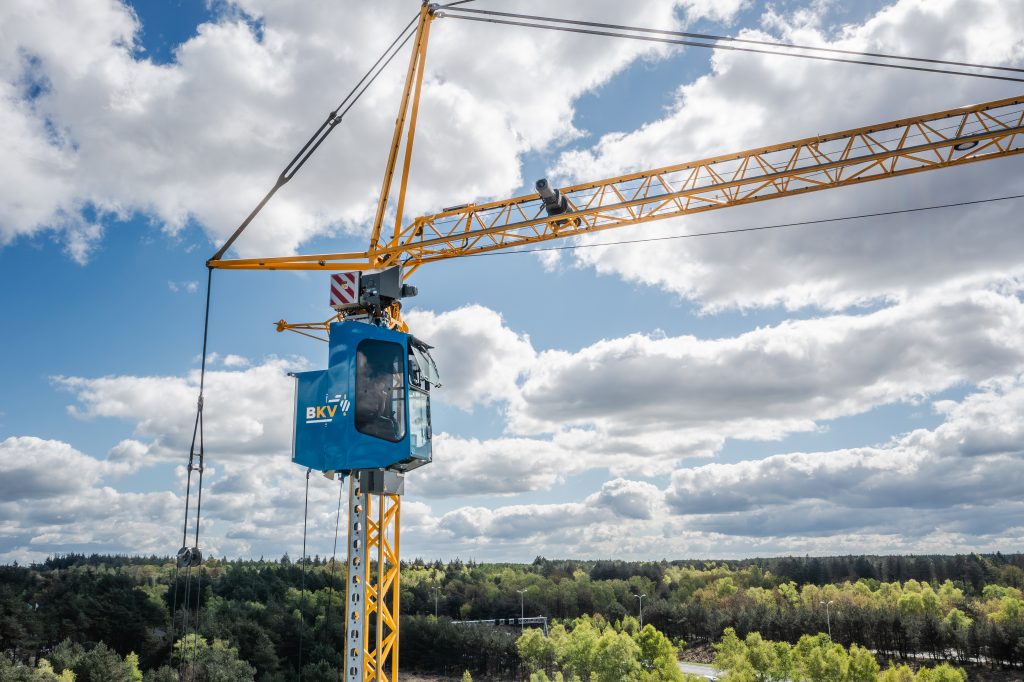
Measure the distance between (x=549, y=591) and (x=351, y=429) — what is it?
115451 mm

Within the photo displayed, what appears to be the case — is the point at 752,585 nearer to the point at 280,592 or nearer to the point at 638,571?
the point at 638,571

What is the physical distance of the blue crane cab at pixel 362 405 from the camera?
17.7m

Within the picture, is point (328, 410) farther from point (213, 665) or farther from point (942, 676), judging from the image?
point (942, 676)

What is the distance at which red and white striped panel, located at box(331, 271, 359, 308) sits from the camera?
21312 mm

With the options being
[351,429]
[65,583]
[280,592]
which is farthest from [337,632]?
[351,429]

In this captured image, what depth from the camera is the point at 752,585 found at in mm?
140250

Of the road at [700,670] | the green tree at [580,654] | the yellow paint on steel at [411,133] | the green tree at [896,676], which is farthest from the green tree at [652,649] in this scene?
the yellow paint on steel at [411,133]

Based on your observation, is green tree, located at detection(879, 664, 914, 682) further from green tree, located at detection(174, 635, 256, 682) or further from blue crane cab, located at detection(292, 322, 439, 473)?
blue crane cab, located at detection(292, 322, 439, 473)

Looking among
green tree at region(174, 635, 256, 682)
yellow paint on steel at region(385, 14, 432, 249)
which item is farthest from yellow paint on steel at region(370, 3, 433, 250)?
green tree at region(174, 635, 256, 682)

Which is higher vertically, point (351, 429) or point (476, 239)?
point (476, 239)

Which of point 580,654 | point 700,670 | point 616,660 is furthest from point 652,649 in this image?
point 700,670

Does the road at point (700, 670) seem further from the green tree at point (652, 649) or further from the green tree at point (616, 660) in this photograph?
the green tree at point (616, 660)

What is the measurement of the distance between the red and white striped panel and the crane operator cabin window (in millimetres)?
3439

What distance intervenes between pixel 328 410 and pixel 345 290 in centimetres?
462
